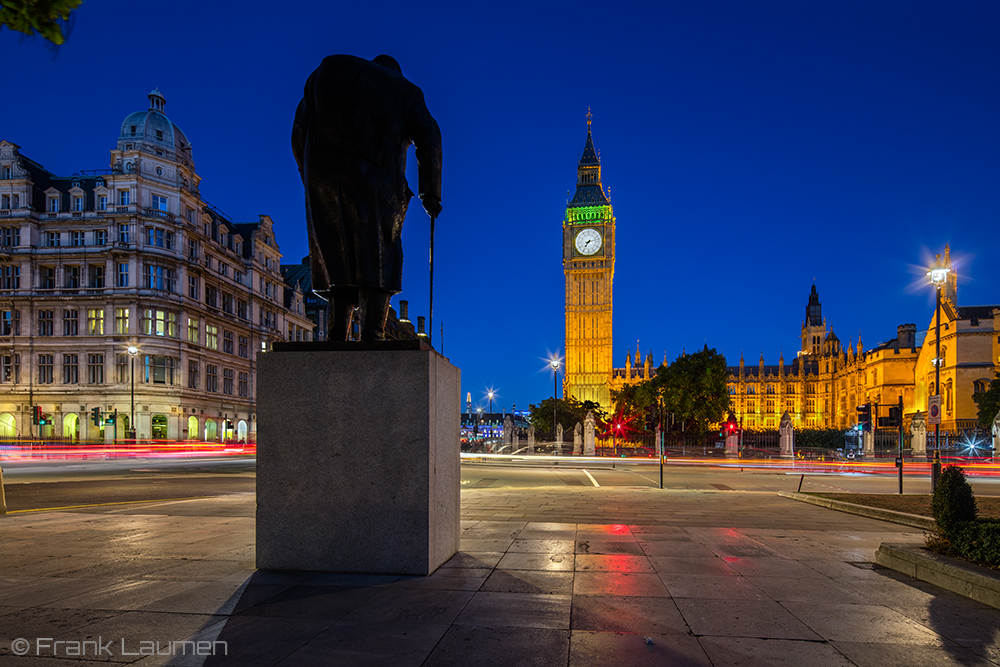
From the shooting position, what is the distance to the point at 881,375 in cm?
8850

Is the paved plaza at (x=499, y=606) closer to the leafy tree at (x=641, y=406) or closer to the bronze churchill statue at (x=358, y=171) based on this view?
the bronze churchill statue at (x=358, y=171)

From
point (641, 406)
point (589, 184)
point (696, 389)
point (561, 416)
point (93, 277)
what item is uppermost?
point (589, 184)

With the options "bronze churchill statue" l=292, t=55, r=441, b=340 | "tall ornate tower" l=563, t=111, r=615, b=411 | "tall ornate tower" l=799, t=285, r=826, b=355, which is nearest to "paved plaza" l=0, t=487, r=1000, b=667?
"bronze churchill statue" l=292, t=55, r=441, b=340

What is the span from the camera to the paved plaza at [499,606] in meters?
3.50

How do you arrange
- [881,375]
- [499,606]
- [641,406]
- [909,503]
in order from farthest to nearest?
[881,375] → [641,406] → [909,503] → [499,606]

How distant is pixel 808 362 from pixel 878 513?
138 m

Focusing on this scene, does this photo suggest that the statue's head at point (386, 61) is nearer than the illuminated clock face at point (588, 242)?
Yes

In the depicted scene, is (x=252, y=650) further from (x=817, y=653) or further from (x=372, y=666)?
(x=817, y=653)

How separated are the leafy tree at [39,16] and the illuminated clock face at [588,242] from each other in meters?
116

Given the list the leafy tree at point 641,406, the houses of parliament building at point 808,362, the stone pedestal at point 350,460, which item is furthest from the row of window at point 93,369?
the houses of parliament building at point 808,362

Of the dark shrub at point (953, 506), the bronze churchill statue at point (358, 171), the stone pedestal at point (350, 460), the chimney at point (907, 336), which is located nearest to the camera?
the stone pedestal at point (350, 460)

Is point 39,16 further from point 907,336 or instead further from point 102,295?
point 907,336

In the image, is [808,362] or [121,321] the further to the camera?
[808,362]

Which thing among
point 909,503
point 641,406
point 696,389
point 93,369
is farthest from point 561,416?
point 909,503
